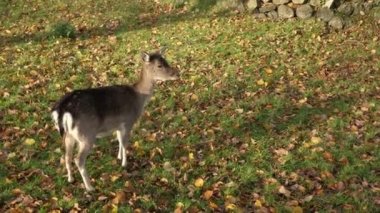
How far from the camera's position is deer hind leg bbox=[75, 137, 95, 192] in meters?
7.46

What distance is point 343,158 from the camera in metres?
8.65

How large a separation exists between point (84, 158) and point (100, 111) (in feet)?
2.47

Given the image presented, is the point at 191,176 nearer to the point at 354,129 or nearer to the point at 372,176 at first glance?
the point at 372,176

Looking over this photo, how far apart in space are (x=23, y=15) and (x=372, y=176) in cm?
1571

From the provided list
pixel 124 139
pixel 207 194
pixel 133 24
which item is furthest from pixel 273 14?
pixel 207 194

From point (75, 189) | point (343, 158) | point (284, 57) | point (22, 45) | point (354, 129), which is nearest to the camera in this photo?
point (75, 189)

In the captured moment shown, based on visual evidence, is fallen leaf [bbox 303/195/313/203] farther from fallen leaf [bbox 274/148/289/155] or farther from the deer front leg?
the deer front leg

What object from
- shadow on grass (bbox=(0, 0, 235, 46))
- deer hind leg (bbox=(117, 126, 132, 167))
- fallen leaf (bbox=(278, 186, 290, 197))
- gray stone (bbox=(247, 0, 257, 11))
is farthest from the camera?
gray stone (bbox=(247, 0, 257, 11))

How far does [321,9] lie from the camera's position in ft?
55.8

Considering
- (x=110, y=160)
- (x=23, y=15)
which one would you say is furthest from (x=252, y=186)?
(x=23, y=15)

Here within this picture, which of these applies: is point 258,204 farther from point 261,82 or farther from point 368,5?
point 368,5

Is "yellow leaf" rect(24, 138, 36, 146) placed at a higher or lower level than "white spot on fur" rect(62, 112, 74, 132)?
lower

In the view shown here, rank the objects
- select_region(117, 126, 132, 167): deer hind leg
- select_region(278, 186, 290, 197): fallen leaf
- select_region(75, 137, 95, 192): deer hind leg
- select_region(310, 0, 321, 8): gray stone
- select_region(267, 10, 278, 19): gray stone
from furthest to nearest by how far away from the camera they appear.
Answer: select_region(267, 10, 278, 19): gray stone → select_region(310, 0, 321, 8): gray stone → select_region(117, 126, 132, 167): deer hind leg → select_region(278, 186, 290, 197): fallen leaf → select_region(75, 137, 95, 192): deer hind leg

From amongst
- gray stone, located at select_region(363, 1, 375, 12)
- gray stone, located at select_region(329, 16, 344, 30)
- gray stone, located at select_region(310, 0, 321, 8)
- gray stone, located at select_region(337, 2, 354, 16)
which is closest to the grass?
gray stone, located at select_region(363, 1, 375, 12)
